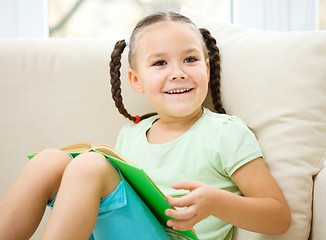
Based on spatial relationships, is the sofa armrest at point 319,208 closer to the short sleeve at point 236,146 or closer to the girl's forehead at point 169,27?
the short sleeve at point 236,146

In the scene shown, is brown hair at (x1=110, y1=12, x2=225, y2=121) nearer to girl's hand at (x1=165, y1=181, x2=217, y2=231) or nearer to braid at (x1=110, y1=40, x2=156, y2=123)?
braid at (x1=110, y1=40, x2=156, y2=123)

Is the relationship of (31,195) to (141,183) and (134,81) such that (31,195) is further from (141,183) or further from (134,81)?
(134,81)

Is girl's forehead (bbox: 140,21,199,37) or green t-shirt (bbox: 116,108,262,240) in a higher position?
girl's forehead (bbox: 140,21,199,37)

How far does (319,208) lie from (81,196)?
19.9 inches

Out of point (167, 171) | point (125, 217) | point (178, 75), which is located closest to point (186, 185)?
point (125, 217)

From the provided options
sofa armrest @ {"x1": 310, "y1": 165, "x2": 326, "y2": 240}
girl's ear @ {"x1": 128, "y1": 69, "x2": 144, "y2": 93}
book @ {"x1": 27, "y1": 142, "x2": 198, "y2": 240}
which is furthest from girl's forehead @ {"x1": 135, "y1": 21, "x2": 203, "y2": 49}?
sofa armrest @ {"x1": 310, "y1": 165, "x2": 326, "y2": 240}

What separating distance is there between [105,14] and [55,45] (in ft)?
2.17

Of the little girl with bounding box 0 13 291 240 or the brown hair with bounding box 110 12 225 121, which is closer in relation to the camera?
the little girl with bounding box 0 13 291 240

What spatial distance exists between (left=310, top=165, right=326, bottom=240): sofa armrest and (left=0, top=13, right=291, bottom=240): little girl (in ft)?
0.20

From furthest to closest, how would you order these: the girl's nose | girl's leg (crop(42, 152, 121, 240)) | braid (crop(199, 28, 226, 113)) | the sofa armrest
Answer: braid (crop(199, 28, 226, 113))
the girl's nose
the sofa armrest
girl's leg (crop(42, 152, 121, 240))

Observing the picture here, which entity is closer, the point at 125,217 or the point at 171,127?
the point at 125,217

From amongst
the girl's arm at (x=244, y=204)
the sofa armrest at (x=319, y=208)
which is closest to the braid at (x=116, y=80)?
the girl's arm at (x=244, y=204)

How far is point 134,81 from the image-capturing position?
1196mm

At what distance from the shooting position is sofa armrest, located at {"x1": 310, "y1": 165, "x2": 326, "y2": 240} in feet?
2.80
